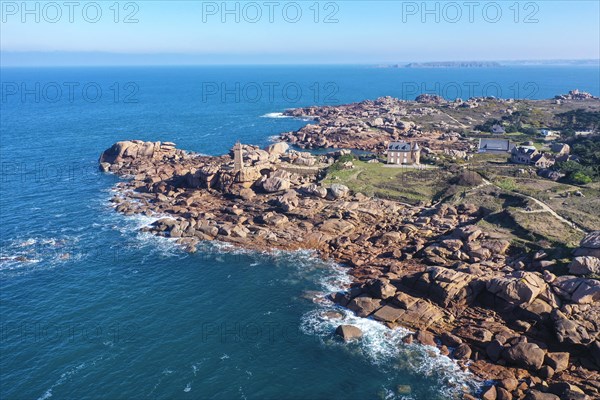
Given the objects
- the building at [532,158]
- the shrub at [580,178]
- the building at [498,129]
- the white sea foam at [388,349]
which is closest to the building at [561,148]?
the building at [532,158]

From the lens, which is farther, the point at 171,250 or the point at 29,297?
the point at 171,250

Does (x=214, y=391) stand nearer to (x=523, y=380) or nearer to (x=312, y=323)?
(x=312, y=323)

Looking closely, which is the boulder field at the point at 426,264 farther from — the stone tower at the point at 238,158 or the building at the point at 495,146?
the building at the point at 495,146

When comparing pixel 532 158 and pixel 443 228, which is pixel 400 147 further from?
pixel 443 228

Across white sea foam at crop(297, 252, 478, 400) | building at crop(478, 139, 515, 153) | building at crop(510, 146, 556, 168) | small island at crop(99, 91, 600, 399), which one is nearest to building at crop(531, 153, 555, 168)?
building at crop(510, 146, 556, 168)

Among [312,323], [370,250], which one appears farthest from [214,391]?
[370,250]

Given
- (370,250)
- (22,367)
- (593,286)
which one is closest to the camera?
(22,367)

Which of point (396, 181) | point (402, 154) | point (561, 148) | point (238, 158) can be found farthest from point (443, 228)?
point (561, 148)

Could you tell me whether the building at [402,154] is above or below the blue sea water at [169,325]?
above
